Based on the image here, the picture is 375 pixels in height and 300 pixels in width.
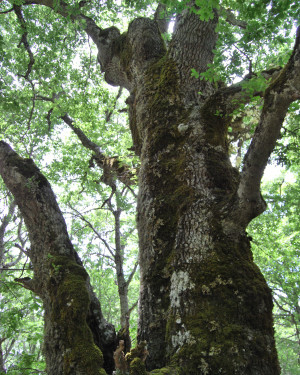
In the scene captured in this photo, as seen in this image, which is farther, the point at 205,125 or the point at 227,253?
the point at 205,125

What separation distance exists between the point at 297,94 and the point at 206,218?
4.05 ft

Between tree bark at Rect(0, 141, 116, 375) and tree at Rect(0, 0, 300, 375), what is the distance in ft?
0.03

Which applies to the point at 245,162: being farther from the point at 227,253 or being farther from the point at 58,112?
the point at 58,112

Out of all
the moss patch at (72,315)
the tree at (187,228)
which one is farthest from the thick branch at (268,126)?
the moss patch at (72,315)

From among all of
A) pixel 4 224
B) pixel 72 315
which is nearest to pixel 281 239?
pixel 72 315

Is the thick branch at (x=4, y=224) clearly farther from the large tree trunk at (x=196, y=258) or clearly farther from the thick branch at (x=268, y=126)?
the thick branch at (x=268, y=126)

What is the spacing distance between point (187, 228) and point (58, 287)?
1.33 m

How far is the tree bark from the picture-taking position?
2.22 meters

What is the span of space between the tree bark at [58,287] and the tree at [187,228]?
0.01 m

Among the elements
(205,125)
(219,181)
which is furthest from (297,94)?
(205,125)

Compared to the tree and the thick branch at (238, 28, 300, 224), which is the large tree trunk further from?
the thick branch at (238, 28, 300, 224)

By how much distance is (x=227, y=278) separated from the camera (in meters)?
2.23

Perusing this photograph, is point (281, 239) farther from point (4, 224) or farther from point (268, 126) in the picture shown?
point (4, 224)

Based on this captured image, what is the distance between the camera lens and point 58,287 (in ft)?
8.81
